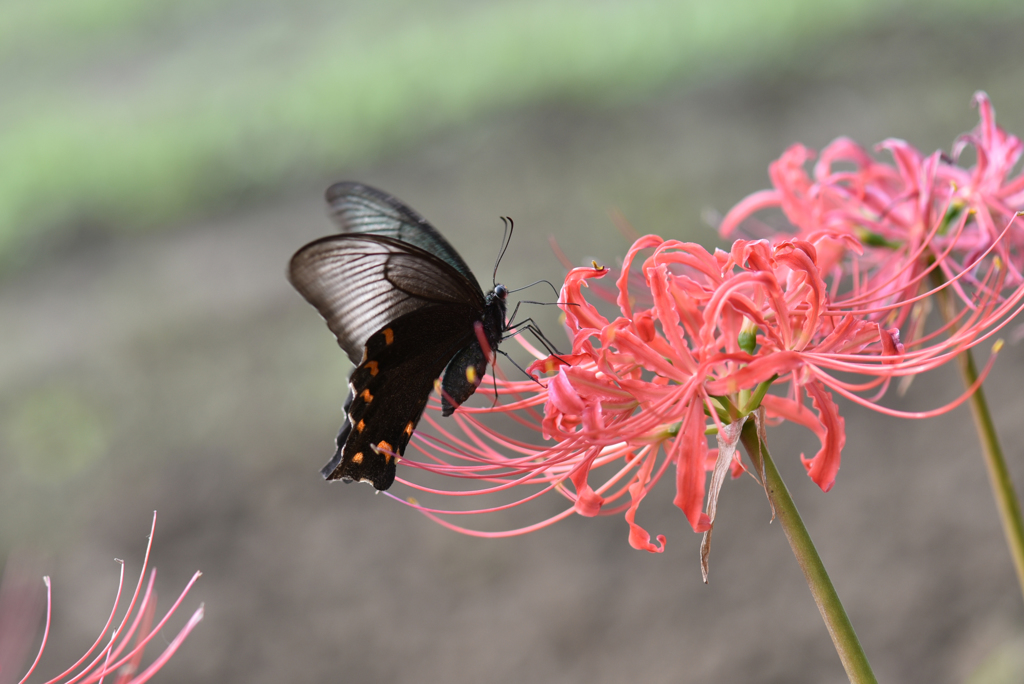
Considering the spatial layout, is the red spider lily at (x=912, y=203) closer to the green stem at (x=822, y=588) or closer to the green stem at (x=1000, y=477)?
the green stem at (x=1000, y=477)

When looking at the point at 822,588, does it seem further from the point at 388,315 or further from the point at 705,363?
the point at 388,315

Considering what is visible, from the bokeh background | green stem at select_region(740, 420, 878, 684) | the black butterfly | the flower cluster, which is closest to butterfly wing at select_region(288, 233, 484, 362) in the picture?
the black butterfly

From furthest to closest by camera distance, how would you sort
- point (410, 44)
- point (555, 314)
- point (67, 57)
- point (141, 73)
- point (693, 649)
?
point (67, 57) < point (141, 73) < point (410, 44) < point (555, 314) < point (693, 649)

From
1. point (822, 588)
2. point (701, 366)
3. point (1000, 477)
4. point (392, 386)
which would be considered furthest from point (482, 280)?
point (822, 588)

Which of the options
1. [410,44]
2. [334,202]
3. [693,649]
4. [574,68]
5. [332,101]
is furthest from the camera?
[410,44]

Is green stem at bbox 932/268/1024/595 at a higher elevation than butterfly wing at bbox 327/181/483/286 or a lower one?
lower

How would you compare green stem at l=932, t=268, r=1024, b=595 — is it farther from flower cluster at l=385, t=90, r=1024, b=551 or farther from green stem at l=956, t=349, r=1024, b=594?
flower cluster at l=385, t=90, r=1024, b=551

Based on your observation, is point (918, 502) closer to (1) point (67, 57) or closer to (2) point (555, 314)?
(2) point (555, 314)

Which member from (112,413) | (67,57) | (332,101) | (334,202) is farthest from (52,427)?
(67,57)

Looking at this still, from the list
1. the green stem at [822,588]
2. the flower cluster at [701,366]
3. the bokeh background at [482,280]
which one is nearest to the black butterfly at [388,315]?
the flower cluster at [701,366]
